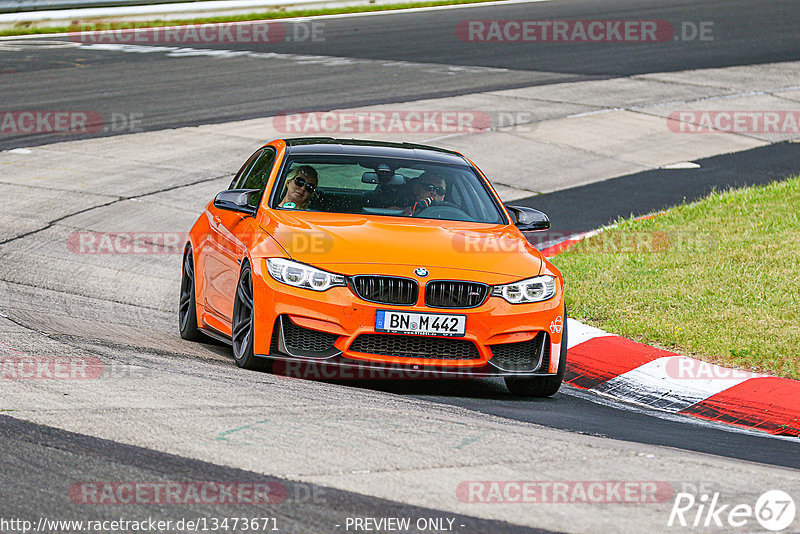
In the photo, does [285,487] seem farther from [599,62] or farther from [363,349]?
[599,62]

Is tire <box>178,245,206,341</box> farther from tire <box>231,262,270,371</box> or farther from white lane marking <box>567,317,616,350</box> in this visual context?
white lane marking <box>567,317,616,350</box>

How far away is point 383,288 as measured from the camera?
7.20 meters

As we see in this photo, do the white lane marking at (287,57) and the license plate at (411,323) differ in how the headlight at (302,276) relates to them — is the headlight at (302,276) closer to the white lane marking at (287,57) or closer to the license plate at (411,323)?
the license plate at (411,323)

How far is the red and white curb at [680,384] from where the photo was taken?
A: 7.47 metres

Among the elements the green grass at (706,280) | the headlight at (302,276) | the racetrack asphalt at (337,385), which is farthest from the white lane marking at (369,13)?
the headlight at (302,276)

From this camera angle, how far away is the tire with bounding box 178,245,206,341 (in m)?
8.94

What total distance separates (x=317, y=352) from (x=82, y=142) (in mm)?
11506

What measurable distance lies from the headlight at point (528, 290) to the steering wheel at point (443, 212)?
105 cm

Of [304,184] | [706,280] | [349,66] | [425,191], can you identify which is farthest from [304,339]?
[349,66]

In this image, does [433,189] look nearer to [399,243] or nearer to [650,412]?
[399,243]

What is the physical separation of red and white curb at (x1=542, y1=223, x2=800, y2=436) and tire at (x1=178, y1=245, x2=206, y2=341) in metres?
2.74

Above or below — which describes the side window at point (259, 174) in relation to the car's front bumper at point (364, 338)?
above

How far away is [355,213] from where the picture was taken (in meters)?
8.23

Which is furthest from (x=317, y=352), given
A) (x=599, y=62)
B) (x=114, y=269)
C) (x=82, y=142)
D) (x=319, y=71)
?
(x=599, y=62)
